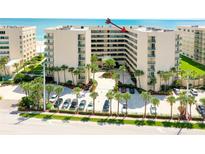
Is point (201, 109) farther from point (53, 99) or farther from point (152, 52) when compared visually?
point (53, 99)

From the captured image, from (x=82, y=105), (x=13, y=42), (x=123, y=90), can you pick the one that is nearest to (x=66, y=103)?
(x=82, y=105)

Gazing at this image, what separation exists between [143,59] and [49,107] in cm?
1169

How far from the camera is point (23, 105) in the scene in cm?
2531

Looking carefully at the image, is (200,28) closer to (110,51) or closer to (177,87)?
(110,51)

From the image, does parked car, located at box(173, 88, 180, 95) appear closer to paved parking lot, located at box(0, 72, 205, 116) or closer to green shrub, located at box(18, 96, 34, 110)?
paved parking lot, located at box(0, 72, 205, 116)

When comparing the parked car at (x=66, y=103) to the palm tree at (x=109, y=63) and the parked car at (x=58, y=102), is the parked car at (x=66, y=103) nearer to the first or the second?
the parked car at (x=58, y=102)

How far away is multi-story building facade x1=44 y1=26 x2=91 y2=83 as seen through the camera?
33125 mm

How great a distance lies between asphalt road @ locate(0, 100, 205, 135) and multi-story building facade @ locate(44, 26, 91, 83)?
11756 millimetres

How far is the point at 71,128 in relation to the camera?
2138 cm

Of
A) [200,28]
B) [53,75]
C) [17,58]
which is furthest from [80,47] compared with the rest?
[200,28]

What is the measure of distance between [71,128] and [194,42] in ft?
106

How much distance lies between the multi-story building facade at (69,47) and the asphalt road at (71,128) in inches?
463

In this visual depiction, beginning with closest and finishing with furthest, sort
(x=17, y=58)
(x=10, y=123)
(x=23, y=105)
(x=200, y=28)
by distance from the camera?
(x=10, y=123) → (x=23, y=105) → (x=17, y=58) → (x=200, y=28)

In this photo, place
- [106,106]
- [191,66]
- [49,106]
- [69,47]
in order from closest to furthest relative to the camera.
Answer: [49,106] → [106,106] → [69,47] → [191,66]
